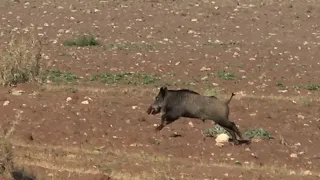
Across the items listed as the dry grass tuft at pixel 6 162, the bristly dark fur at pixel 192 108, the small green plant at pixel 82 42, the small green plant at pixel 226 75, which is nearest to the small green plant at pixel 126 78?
the small green plant at pixel 226 75

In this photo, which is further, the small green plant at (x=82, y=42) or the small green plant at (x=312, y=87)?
the small green plant at (x=82, y=42)

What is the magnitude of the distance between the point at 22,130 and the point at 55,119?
2.65 ft

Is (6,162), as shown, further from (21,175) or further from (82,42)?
(82,42)

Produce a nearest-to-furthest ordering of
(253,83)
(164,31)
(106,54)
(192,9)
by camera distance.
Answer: (253,83) → (106,54) → (164,31) → (192,9)

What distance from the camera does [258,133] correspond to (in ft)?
44.3

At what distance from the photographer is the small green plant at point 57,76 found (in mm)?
→ 18528

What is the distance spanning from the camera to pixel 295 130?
14203mm

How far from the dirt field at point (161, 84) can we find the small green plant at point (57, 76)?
0.34 ft

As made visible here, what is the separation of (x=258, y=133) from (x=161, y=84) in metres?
5.86

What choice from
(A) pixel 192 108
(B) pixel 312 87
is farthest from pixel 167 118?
(B) pixel 312 87

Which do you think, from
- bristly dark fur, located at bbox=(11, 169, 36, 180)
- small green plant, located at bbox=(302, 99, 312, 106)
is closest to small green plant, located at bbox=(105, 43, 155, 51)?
small green plant, located at bbox=(302, 99, 312, 106)

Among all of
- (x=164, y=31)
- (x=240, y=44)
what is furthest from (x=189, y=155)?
(x=164, y=31)

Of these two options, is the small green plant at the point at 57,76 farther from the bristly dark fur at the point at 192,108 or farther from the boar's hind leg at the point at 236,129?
the boar's hind leg at the point at 236,129

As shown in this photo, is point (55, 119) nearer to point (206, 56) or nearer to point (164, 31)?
point (206, 56)
